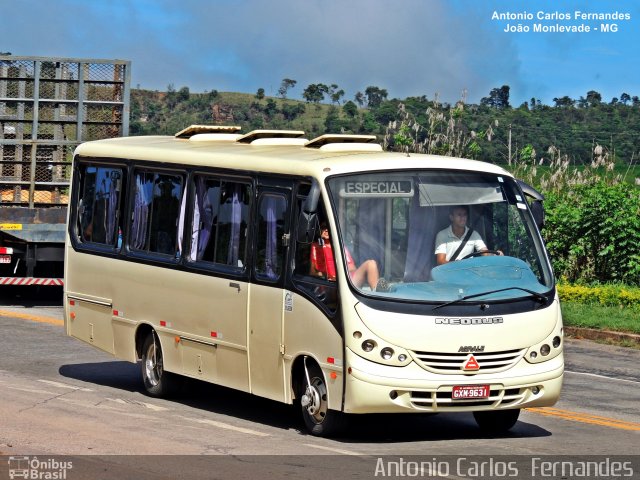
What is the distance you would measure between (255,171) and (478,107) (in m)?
42.3

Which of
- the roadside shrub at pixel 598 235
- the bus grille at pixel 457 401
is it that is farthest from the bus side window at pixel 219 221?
the roadside shrub at pixel 598 235

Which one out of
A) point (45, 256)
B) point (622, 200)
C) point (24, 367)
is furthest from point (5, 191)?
point (622, 200)

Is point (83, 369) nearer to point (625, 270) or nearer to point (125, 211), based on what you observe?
point (125, 211)

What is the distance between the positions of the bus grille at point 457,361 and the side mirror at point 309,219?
1382 mm

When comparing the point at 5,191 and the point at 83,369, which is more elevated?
the point at 5,191

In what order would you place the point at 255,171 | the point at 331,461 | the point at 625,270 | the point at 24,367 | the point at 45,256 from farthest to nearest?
the point at 625,270, the point at 45,256, the point at 24,367, the point at 255,171, the point at 331,461

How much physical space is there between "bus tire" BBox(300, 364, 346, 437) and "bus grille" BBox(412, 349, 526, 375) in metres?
0.89

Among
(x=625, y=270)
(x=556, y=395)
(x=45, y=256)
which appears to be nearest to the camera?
(x=556, y=395)

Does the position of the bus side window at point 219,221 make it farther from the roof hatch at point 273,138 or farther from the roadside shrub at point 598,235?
the roadside shrub at point 598,235

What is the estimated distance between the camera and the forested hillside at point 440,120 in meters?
31.2

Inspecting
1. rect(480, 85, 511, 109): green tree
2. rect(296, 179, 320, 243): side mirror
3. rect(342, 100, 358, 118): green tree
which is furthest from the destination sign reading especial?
rect(342, 100, 358, 118): green tree

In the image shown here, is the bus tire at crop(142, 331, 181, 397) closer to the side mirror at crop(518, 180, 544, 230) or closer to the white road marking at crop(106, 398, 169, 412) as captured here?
the white road marking at crop(106, 398, 169, 412)

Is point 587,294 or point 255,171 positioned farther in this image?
point 587,294

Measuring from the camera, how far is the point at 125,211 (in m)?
15.2
